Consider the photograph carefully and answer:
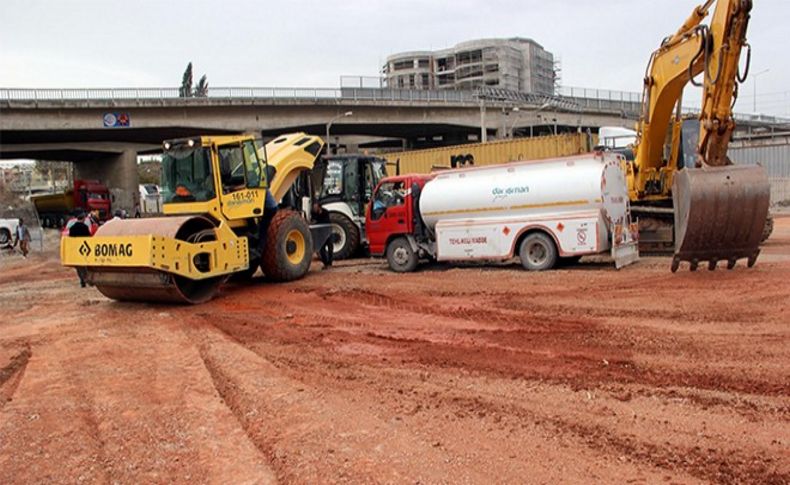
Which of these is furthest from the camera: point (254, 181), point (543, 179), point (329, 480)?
point (543, 179)

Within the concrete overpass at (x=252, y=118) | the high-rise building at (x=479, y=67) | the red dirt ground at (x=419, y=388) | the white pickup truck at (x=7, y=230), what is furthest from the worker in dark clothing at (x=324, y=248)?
the high-rise building at (x=479, y=67)

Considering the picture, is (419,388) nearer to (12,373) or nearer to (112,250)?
(12,373)

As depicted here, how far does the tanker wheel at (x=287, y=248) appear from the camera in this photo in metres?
13.3

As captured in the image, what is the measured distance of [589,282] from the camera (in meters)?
11.7

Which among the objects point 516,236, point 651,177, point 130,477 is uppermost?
point 651,177

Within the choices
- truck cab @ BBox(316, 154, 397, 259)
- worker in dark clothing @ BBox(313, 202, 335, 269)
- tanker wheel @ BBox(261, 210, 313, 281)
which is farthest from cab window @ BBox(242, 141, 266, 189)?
truck cab @ BBox(316, 154, 397, 259)

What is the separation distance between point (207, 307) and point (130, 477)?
6962 millimetres

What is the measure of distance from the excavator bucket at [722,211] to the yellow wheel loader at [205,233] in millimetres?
7514

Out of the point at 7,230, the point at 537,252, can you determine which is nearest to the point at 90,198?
the point at 7,230

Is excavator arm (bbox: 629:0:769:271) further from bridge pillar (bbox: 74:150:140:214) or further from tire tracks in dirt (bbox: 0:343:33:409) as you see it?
bridge pillar (bbox: 74:150:140:214)

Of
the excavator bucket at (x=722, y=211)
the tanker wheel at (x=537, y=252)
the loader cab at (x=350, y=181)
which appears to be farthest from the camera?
the loader cab at (x=350, y=181)

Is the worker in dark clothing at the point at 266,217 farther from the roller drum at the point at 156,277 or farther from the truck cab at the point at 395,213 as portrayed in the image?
the truck cab at the point at 395,213

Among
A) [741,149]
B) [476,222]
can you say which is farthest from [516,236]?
[741,149]

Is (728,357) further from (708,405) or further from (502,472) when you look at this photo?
(502,472)
